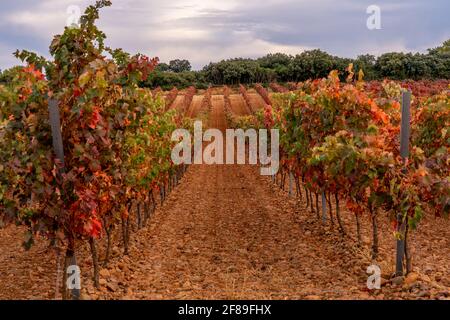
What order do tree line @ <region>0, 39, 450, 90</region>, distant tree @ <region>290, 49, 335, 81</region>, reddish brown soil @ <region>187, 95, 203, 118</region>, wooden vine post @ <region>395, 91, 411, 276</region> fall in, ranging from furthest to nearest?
distant tree @ <region>290, 49, 335, 81</region>
tree line @ <region>0, 39, 450, 90</region>
reddish brown soil @ <region>187, 95, 203, 118</region>
wooden vine post @ <region>395, 91, 411, 276</region>

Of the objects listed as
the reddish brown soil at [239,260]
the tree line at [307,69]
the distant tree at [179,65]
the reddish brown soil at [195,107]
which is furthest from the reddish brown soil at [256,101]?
the distant tree at [179,65]

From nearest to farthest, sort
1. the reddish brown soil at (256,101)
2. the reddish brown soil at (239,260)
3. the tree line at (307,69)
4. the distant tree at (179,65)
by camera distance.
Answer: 1. the reddish brown soil at (239,260)
2. the reddish brown soil at (256,101)
3. the tree line at (307,69)
4. the distant tree at (179,65)

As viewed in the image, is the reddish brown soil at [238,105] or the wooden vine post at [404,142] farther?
the reddish brown soil at [238,105]

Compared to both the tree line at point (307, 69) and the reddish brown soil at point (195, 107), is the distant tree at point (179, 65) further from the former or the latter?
the reddish brown soil at point (195, 107)

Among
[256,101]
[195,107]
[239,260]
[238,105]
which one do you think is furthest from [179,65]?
[239,260]

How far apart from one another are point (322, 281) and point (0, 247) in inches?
288

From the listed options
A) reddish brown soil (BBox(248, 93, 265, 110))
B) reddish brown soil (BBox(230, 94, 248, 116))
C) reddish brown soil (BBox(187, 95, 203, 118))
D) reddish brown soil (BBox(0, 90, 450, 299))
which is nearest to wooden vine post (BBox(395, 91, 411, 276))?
reddish brown soil (BBox(0, 90, 450, 299))

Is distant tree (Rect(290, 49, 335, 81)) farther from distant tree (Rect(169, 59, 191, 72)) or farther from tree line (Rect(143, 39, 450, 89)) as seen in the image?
distant tree (Rect(169, 59, 191, 72))

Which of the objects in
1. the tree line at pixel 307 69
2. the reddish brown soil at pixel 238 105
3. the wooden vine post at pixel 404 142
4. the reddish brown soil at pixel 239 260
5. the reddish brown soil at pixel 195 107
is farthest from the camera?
the tree line at pixel 307 69

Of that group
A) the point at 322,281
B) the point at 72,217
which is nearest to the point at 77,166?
the point at 72,217

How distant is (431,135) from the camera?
10.0 meters

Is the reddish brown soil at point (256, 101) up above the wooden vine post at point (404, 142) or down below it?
above

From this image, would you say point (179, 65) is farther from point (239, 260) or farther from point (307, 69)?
point (239, 260)

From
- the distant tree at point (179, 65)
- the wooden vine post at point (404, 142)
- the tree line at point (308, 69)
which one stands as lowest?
the wooden vine post at point (404, 142)
